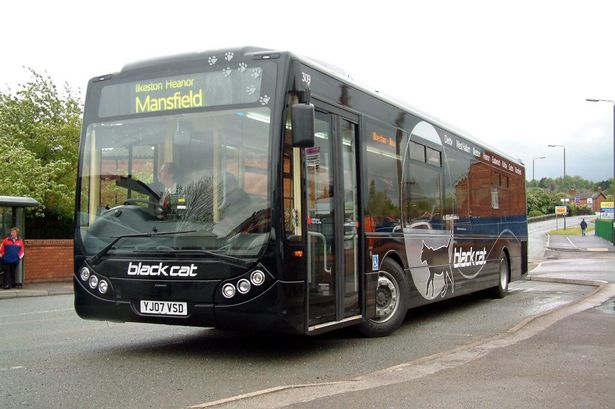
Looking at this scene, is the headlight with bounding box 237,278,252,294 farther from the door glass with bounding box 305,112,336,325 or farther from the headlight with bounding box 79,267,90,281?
the headlight with bounding box 79,267,90,281

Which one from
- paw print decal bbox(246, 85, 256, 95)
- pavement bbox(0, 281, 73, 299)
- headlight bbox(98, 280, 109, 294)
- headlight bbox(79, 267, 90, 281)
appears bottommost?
pavement bbox(0, 281, 73, 299)

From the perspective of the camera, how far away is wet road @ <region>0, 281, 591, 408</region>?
5.79 metres

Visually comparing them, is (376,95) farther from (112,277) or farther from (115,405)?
(115,405)

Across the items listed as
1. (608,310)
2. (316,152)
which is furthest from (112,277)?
(608,310)

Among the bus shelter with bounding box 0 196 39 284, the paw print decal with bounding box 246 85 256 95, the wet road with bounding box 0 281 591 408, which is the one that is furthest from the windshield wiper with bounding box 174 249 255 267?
A: the bus shelter with bounding box 0 196 39 284

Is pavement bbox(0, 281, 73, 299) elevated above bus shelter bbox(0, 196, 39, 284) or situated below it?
below

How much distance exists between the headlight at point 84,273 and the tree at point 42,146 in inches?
676

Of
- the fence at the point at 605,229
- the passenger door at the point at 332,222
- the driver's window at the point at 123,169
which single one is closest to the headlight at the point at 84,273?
the driver's window at the point at 123,169

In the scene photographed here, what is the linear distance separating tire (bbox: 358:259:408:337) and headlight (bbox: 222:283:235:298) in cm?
248

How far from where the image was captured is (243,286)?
6582 mm

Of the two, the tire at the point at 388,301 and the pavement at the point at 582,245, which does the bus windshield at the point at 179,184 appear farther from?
the pavement at the point at 582,245

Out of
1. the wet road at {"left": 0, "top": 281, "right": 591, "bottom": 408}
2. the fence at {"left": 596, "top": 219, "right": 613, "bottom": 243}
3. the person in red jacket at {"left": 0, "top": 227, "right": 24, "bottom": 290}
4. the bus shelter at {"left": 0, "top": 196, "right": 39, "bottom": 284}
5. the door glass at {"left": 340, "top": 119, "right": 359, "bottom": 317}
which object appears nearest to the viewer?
the wet road at {"left": 0, "top": 281, "right": 591, "bottom": 408}

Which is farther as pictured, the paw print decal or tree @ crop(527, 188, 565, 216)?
tree @ crop(527, 188, 565, 216)

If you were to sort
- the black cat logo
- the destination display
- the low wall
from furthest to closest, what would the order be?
the low wall, the black cat logo, the destination display
